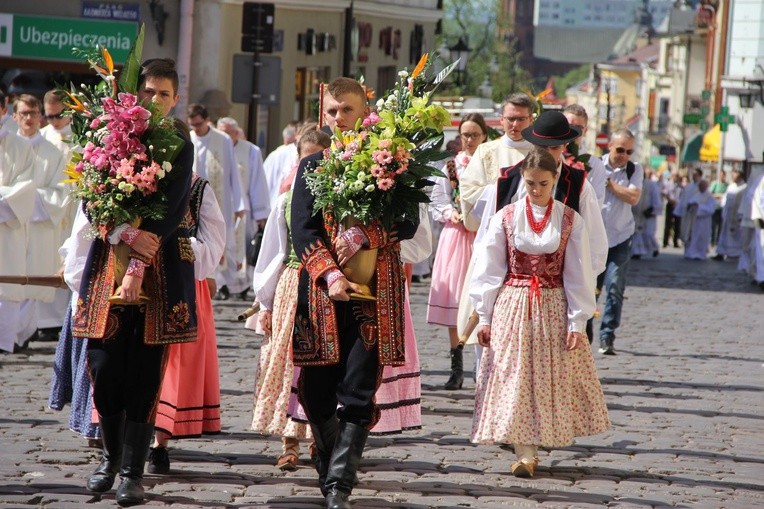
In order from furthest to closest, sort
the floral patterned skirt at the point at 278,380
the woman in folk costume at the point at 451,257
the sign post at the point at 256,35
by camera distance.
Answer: the sign post at the point at 256,35 < the woman in folk costume at the point at 451,257 < the floral patterned skirt at the point at 278,380

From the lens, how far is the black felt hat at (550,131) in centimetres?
809

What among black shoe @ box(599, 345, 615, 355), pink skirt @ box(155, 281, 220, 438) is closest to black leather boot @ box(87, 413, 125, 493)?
pink skirt @ box(155, 281, 220, 438)

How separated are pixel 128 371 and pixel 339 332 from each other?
0.95 metres

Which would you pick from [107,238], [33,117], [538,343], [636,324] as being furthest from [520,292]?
[636,324]

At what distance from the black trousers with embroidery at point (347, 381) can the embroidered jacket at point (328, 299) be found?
1.2 inches

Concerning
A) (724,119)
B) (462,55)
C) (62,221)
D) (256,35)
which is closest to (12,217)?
(62,221)

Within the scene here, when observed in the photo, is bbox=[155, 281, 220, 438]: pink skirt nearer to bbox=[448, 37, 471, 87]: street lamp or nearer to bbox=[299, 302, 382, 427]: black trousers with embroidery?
bbox=[299, 302, 382, 427]: black trousers with embroidery

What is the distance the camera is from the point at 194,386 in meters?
7.46

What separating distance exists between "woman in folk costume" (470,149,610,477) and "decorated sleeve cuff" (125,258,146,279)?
199 cm

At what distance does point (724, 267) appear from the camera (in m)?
28.1

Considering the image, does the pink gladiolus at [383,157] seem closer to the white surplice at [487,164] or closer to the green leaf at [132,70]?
the green leaf at [132,70]

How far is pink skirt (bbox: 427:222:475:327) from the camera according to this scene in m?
10.8

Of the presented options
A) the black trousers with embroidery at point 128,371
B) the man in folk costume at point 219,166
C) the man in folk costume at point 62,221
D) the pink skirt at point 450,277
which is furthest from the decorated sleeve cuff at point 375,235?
the man in folk costume at point 219,166

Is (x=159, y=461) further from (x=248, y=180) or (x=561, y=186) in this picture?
(x=248, y=180)
